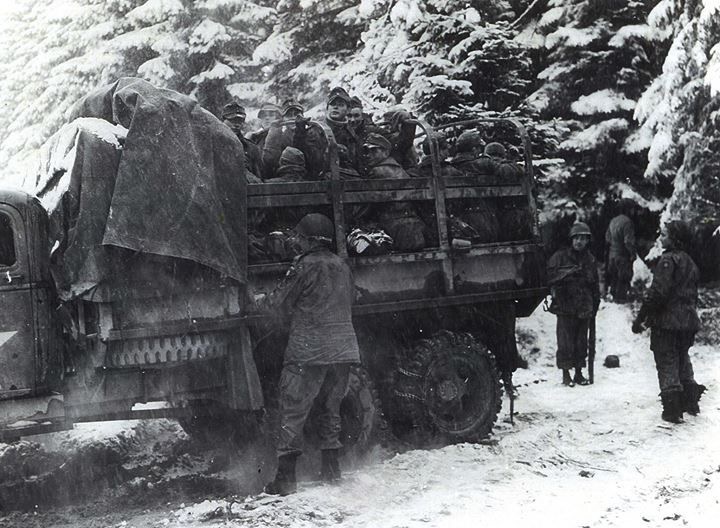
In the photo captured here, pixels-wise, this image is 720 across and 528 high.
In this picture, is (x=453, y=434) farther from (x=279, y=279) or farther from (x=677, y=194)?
(x=677, y=194)

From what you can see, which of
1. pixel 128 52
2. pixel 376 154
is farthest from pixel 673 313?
pixel 128 52

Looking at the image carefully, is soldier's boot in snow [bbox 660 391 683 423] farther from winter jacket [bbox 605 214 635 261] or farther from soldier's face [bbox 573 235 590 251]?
winter jacket [bbox 605 214 635 261]

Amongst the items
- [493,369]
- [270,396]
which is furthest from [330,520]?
[493,369]

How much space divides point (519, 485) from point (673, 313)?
9.92 ft

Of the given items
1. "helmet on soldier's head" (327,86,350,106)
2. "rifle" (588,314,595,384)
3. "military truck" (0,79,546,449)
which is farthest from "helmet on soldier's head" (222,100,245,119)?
"rifle" (588,314,595,384)

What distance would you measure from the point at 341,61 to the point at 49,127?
6333mm

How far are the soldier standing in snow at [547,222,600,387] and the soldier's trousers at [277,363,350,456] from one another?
16.9 ft

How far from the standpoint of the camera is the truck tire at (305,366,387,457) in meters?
7.03

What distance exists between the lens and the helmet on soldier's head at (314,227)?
6422mm

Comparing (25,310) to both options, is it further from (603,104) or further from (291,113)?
(603,104)

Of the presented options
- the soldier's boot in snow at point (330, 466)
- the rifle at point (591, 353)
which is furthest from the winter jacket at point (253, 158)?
the rifle at point (591, 353)

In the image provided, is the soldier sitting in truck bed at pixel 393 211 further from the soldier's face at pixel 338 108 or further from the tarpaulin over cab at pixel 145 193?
the tarpaulin over cab at pixel 145 193

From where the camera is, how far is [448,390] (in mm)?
7727

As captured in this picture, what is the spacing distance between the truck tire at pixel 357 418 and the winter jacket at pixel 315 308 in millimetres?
628
